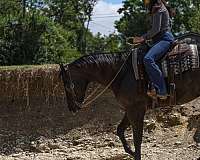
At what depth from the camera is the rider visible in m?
7.02

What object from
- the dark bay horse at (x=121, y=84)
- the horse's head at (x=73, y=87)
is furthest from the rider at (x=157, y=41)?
the horse's head at (x=73, y=87)

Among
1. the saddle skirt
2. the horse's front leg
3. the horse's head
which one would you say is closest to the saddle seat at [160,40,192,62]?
the saddle skirt

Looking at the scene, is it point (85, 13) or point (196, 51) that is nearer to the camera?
point (196, 51)

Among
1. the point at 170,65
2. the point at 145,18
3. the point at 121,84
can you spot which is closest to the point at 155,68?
the point at 170,65

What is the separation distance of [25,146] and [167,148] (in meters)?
3.64

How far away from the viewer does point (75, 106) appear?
7527 mm

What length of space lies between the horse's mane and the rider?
20.8 inches

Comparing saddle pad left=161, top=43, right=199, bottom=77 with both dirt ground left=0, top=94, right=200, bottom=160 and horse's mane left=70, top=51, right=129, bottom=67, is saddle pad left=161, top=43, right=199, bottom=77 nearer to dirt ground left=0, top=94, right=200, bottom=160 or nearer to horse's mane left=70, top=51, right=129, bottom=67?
horse's mane left=70, top=51, right=129, bottom=67

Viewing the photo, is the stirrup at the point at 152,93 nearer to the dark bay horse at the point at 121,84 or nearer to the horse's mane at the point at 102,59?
the dark bay horse at the point at 121,84

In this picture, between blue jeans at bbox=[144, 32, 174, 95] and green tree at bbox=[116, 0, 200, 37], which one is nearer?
blue jeans at bbox=[144, 32, 174, 95]

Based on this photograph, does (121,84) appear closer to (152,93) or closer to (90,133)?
(152,93)

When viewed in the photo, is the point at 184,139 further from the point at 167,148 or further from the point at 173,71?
the point at 173,71

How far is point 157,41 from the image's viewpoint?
7.21 m

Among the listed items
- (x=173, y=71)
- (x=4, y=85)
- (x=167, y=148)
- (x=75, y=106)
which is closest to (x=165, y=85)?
(x=173, y=71)
